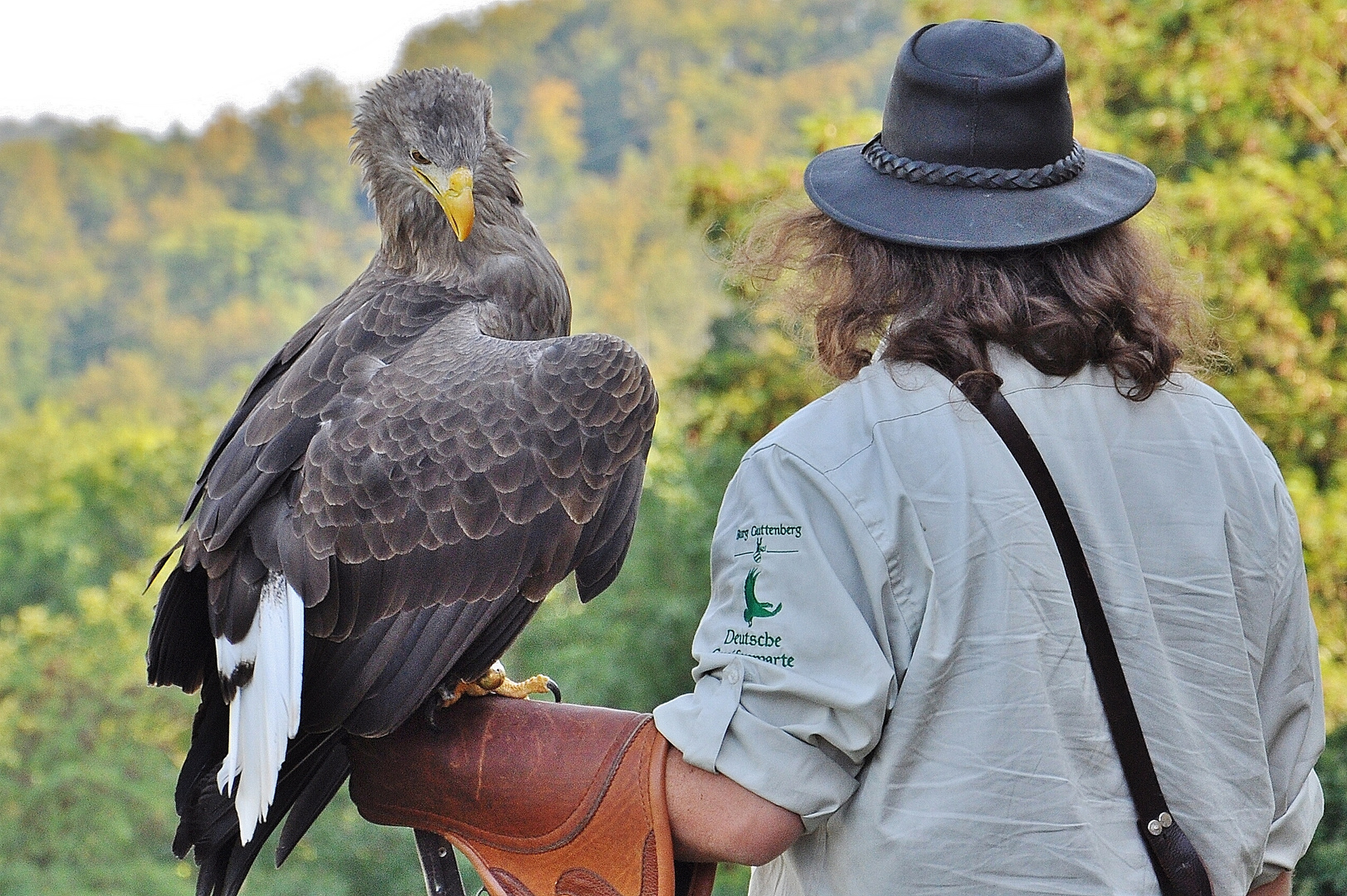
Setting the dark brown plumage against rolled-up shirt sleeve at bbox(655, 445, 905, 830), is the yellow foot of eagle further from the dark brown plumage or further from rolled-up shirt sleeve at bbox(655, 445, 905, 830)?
rolled-up shirt sleeve at bbox(655, 445, 905, 830)

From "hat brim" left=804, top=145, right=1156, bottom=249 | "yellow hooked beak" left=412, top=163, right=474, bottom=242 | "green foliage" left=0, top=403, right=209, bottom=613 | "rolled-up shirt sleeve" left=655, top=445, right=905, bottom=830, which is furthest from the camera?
"green foliage" left=0, top=403, right=209, bottom=613

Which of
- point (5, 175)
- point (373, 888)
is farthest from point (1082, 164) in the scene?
point (5, 175)

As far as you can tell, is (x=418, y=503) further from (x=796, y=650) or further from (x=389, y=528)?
(x=796, y=650)

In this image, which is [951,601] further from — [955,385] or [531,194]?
[531,194]

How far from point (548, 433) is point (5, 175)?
55748 millimetres

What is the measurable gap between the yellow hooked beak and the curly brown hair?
123 centimetres

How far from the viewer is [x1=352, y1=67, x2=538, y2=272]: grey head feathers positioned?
2.96 meters

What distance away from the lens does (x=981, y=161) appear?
162 cm

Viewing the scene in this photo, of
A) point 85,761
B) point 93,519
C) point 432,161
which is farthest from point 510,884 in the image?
point 93,519

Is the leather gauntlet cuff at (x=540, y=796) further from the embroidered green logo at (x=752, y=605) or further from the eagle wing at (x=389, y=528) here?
the embroidered green logo at (x=752, y=605)

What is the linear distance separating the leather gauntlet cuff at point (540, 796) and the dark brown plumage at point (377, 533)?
0.37ft

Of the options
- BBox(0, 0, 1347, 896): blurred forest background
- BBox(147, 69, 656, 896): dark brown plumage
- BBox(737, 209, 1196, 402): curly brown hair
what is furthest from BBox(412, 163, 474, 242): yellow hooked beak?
BBox(737, 209, 1196, 402): curly brown hair

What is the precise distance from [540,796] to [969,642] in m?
0.71

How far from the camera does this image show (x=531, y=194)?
3406 centimetres
